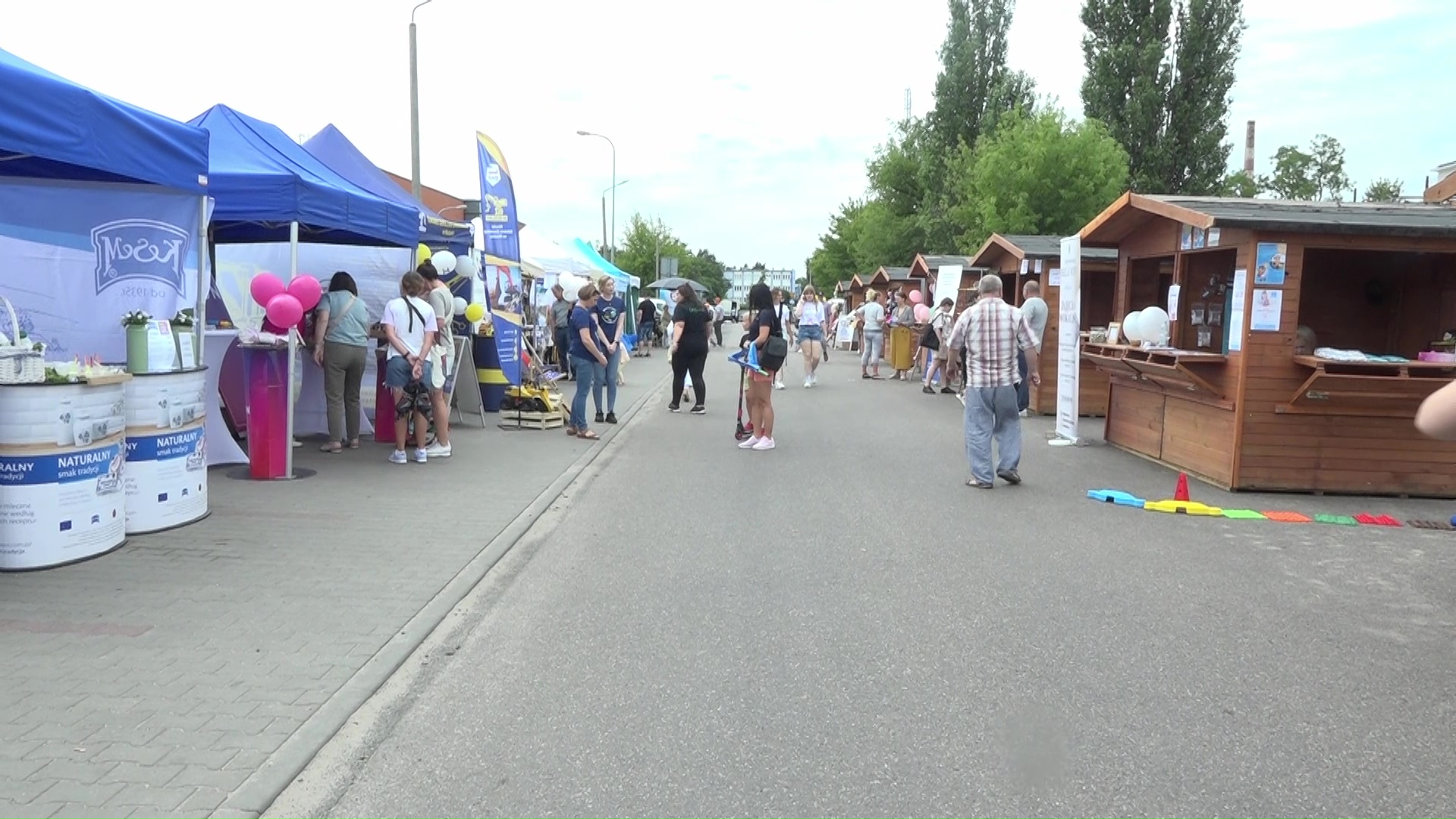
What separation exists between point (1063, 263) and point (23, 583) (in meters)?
10.6

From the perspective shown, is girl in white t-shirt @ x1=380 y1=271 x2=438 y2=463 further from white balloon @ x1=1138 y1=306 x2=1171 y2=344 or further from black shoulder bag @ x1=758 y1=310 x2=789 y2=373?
white balloon @ x1=1138 y1=306 x2=1171 y2=344

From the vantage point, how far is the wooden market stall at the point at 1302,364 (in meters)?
9.28

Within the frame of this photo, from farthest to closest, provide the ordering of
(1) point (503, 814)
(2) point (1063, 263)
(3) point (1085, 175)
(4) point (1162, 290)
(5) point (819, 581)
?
1. (3) point (1085, 175)
2. (4) point (1162, 290)
3. (2) point (1063, 263)
4. (5) point (819, 581)
5. (1) point (503, 814)

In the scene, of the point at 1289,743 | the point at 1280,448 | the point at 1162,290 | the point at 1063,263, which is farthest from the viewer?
the point at 1162,290

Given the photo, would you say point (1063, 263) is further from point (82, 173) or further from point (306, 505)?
point (82, 173)

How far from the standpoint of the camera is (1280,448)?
9633 millimetres

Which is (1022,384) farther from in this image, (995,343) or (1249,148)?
(1249,148)

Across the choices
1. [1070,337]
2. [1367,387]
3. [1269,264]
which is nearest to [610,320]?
[1070,337]

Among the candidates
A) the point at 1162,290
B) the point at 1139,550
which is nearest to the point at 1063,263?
the point at 1162,290

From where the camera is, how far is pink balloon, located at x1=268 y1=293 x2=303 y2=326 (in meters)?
8.84

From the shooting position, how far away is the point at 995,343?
9.59 metres

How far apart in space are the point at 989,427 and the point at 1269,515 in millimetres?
2388

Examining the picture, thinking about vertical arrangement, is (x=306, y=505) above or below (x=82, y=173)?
below

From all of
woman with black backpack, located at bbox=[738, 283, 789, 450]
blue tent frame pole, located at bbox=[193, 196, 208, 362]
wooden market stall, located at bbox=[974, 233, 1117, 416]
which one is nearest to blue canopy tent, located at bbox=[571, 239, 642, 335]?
wooden market stall, located at bbox=[974, 233, 1117, 416]
